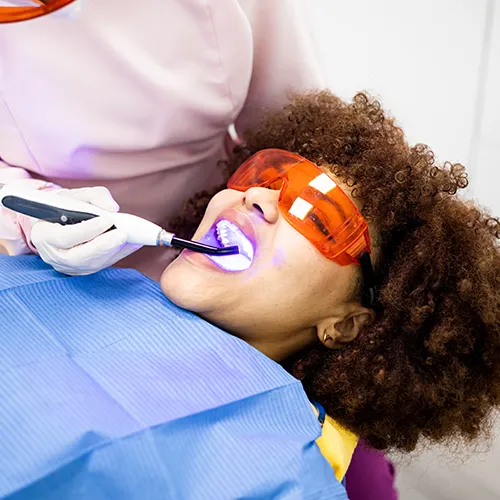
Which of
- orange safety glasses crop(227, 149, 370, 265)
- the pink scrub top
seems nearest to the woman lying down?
orange safety glasses crop(227, 149, 370, 265)

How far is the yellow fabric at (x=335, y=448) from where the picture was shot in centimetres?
113

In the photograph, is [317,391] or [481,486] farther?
[481,486]

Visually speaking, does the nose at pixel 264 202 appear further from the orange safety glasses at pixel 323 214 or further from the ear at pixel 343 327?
the ear at pixel 343 327

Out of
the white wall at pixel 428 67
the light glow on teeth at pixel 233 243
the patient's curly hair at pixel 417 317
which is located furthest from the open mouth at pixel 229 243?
the white wall at pixel 428 67

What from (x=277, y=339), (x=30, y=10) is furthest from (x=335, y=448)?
(x=30, y=10)

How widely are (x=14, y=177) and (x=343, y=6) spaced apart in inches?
43.0

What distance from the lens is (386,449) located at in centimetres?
130

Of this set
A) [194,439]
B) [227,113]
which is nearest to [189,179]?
[227,113]

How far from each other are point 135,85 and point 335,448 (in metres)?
0.78

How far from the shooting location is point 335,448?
3.73 ft

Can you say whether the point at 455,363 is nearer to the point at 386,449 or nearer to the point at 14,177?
the point at 386,449

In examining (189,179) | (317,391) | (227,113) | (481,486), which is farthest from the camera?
(481,486)

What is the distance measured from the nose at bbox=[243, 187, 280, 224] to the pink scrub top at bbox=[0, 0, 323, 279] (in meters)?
0.24

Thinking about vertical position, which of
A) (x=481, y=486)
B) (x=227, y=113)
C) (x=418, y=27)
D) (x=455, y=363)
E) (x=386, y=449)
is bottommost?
(x=481, y=486)
